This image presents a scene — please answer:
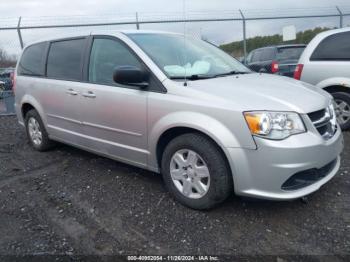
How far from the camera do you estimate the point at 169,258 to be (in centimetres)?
280

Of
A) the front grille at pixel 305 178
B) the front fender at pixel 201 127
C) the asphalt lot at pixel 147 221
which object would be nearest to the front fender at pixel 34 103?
the asphalt lot at pixel 147 221

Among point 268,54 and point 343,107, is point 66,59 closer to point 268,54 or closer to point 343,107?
point 343,107

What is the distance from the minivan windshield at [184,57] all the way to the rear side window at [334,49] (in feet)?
7.68

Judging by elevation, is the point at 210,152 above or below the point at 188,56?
below

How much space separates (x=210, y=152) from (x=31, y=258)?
1689 mm

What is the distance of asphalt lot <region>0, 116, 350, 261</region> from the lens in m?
2.94

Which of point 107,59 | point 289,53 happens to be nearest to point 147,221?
point 107,59

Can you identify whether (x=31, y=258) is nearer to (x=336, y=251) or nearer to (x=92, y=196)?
(x=92, y=196)

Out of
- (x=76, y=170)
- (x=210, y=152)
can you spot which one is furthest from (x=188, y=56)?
(x=76, y=170)

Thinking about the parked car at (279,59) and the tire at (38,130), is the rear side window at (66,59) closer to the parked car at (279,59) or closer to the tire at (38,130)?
the tire at (38,130)

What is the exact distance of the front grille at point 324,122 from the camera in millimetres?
3240

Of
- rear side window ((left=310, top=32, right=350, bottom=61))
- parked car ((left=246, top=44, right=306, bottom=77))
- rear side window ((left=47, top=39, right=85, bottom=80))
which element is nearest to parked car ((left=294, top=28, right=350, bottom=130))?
rear side window ((left=310, top=32, right=350, bottom=61))

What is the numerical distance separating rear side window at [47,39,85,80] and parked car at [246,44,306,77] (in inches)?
224

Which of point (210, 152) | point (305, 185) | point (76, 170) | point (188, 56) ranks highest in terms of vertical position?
point (188, 56)
